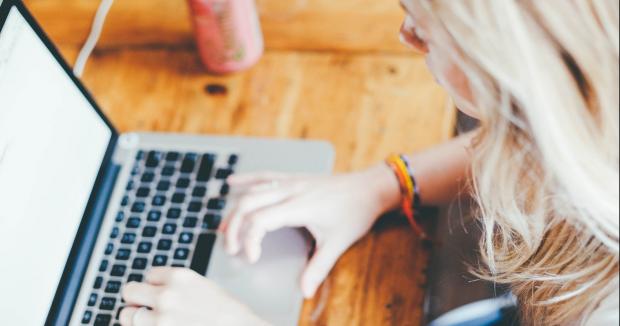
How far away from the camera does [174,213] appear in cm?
76

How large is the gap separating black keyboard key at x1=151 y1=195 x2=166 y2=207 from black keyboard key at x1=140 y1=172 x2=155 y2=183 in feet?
0.10

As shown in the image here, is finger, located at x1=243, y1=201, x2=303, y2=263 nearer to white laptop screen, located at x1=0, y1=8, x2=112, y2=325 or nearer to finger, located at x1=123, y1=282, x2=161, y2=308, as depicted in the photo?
finger, located at x1=123, y1=282, x2=161, y2=308

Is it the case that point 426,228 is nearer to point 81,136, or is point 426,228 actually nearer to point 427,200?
point 427,200

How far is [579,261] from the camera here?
1.87 ft

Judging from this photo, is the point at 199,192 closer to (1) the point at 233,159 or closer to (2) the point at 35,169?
(1) the point at 233,159

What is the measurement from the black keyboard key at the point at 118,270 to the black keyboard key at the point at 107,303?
0.03 meters

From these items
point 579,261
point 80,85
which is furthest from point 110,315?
point 579,261

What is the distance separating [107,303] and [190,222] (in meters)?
0.13

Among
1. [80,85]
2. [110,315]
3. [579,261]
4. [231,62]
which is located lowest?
[110,315]

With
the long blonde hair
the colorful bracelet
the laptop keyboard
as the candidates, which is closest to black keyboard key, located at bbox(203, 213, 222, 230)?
the laptop keyboard

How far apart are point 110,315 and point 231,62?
37cm

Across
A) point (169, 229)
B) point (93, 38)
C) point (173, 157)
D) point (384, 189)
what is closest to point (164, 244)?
point (169, 229)

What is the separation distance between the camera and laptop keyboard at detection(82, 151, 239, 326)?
73 centimetres

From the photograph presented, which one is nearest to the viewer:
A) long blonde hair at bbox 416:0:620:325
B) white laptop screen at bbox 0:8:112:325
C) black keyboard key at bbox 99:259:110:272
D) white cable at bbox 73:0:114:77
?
long blonde hair at bbox 416:0:620:325
